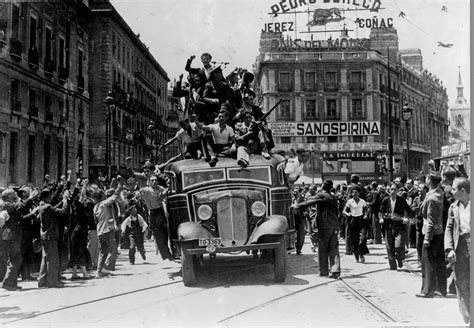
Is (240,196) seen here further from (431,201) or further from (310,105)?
(310,105)

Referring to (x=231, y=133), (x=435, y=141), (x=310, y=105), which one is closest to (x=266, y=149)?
(x=231, y=133)

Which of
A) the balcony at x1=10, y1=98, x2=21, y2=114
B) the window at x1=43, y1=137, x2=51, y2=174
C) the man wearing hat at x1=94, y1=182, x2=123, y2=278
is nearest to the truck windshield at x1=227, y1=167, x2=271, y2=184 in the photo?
the man wearing hat at x1=94, y1=182, x2=123, y2=278

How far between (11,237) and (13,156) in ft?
26.1

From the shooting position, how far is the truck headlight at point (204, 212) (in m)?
9.98

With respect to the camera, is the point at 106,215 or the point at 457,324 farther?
the point at 106,215

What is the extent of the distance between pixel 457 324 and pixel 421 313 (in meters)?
0.59

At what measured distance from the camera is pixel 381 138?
162ft

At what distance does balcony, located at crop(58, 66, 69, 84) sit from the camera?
20.2m

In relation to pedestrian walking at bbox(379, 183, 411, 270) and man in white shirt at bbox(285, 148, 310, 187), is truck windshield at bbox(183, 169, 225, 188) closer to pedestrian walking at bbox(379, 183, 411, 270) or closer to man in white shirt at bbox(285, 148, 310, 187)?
man in white shirt at bbox(285, 148, 310, 187)

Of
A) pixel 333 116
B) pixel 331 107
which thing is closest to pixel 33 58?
pixel 333 116

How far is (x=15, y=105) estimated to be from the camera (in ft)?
59.6

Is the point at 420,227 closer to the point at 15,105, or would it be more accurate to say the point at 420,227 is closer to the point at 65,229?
the point at 65,229

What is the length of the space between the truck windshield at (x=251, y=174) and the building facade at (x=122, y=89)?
1780 cm

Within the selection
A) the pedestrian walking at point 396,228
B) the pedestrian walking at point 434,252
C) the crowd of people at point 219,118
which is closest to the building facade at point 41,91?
the crowd of people at point 219,118
